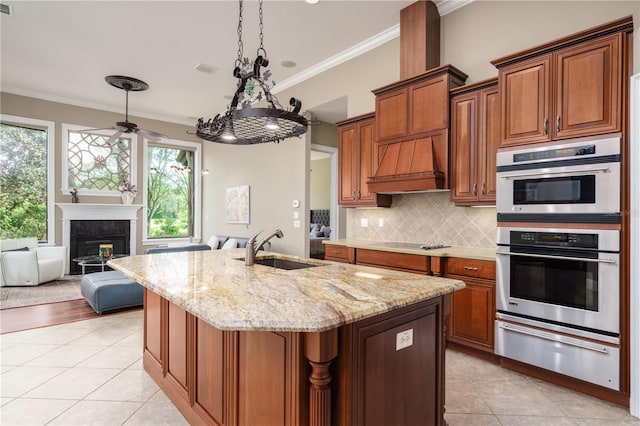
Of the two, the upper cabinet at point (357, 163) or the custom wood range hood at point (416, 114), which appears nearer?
the custom wood range hood at point (416, 114)

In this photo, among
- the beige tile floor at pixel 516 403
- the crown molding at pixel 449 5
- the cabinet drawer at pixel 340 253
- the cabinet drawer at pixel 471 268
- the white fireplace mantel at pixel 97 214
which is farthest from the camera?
the white fireplace mantel at pixel 97 214

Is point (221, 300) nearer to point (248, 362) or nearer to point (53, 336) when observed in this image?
point (248, 362)

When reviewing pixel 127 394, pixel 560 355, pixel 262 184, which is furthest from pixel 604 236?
pixel 262 184

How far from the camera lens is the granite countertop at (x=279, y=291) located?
1230 millimetres

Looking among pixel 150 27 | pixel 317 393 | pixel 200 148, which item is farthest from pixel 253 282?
pixel 200 148

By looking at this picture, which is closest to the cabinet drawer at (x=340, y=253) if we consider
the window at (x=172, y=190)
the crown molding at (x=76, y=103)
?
the window at (x=172, y=190)

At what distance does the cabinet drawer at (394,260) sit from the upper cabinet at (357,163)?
2.15 feet

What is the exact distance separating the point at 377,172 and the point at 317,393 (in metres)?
2.85

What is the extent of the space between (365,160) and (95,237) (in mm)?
5740

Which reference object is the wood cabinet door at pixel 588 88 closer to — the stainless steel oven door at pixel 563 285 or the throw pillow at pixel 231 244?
the stainless steel oven door at pixel 563 285

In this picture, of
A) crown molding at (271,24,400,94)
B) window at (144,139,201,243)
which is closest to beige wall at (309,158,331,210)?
window at (144,139,201,243)

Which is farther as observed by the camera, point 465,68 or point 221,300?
point 465,68

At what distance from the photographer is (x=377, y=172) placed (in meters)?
3.87

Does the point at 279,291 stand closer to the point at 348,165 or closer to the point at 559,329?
the point at 559,329
